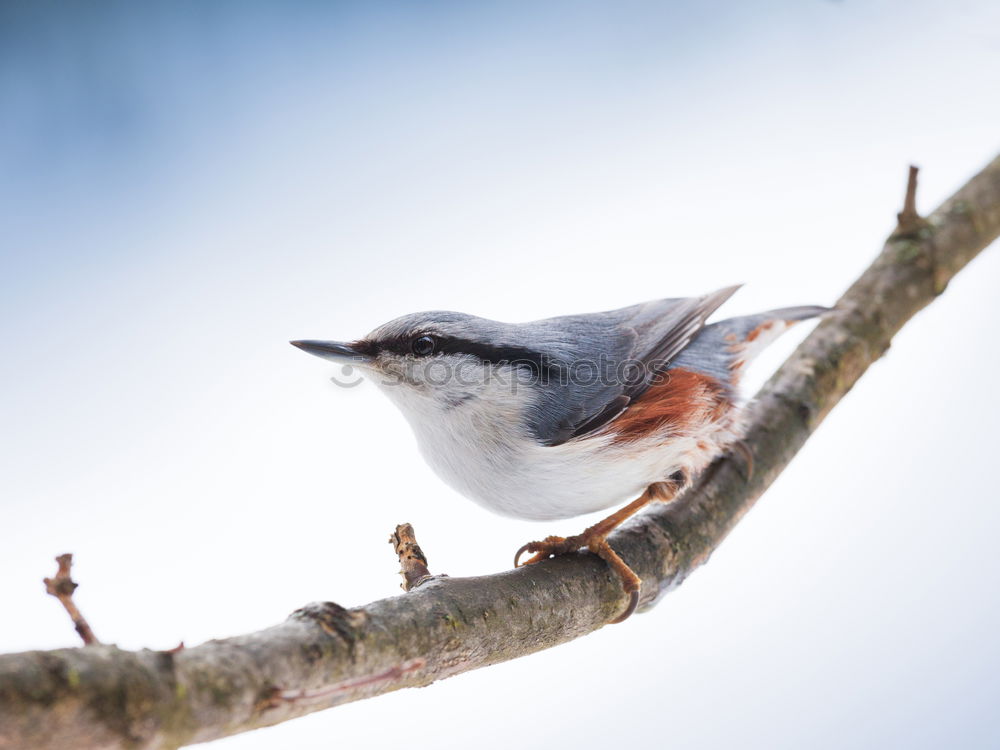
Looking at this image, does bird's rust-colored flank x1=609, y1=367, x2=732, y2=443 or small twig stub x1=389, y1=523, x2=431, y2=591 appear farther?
bird's rust-colored flank x1=609, y1=367, x2=732, y2=443

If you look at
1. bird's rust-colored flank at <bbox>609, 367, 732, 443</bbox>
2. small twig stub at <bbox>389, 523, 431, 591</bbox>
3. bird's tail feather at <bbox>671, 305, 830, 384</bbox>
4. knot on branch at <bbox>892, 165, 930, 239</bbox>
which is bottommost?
small twig stub at <bbox>389, 523, 431, 591</bbox>

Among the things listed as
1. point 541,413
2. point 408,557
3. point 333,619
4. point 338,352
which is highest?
point 338,352

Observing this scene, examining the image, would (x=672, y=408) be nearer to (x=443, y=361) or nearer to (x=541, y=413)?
(x=541, y=413)

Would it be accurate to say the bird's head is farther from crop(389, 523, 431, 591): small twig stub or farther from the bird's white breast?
crop(389, 523, 431, 591): small twig stub

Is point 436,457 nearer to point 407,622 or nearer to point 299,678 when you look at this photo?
point 407,622

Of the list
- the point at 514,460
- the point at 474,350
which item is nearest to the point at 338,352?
the point at 474,350

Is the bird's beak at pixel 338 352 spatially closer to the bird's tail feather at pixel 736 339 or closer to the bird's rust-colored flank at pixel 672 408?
the bird's rust-colored flank at pixel 672 408

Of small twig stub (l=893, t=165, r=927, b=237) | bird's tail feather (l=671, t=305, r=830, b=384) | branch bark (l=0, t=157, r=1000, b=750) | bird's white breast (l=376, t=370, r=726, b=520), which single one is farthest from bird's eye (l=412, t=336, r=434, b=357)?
small twig stub (l=893, t=165, r=927, b=237)
